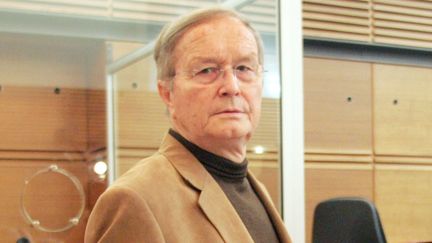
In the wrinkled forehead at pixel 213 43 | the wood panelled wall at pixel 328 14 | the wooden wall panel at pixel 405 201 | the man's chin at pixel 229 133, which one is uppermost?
the wood panelled wall at pixel 328 14

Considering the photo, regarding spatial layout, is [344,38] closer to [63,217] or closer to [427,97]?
Result: [427,97]

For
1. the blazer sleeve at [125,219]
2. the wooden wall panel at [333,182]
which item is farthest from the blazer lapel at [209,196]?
the wooden wall panel at [333,182]

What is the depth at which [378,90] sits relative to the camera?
4.44 m

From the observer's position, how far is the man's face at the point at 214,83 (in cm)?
121

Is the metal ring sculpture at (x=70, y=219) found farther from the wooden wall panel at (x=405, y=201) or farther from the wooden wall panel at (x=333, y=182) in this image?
the wooden wall panel at (x=405, y=201)

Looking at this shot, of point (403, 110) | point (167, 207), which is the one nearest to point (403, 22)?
point (403, 110)

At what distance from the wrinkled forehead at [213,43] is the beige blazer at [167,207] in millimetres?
182

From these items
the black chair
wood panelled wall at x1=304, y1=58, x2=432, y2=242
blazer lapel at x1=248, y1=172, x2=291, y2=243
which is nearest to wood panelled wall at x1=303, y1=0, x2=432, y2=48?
wood panelled wall at x1=304, y1=58, x2=432, y2=242

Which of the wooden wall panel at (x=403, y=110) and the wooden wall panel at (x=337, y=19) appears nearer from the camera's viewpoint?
the wooden wall panel at (x=337, y=19)

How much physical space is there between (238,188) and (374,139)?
3.29m

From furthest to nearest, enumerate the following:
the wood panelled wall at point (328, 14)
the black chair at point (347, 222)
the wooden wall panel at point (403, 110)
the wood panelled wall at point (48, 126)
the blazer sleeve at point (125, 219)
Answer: the wooden wall panel at point (403, 110) < the wood panelled wall at point (48, 126) < the wood panelled wall at point (328, 14) < the black chair at point (347, 222) < the blazer sleeve at point (125, 219)

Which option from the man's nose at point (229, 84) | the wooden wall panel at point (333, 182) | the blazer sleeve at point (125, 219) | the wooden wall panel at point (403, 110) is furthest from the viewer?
the wooden wall panel at point (403, 110)

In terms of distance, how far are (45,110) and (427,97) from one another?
9.28 ft

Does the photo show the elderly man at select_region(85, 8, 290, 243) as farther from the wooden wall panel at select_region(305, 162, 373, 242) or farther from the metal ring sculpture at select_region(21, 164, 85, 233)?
the wooden wall panel at select_region(305, 162, 373, 242)
